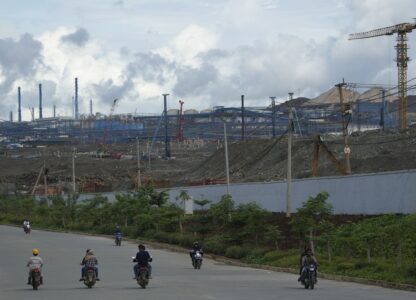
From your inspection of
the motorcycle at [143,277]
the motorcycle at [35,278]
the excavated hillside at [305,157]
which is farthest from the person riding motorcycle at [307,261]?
the excavated hillside at [305,157]

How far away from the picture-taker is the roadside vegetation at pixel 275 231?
29969mm

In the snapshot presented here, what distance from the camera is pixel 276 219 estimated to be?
1965 inches

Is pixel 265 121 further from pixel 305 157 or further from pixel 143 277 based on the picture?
pixel 143 277

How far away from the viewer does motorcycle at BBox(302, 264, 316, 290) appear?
83.3 feet

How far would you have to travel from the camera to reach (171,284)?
89.2 feet

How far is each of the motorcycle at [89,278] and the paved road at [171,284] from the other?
229mm

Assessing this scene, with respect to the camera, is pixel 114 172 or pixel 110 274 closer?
pixel 110 274

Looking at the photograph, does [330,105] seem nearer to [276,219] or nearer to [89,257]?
[276,219]

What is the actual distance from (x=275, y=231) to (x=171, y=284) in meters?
13.6

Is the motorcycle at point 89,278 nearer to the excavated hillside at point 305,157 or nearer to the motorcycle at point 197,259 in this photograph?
the motorcycle at point 197,259

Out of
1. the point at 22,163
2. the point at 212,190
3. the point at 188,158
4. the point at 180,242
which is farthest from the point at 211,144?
the point at 180,242

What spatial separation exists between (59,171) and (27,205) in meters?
41.1

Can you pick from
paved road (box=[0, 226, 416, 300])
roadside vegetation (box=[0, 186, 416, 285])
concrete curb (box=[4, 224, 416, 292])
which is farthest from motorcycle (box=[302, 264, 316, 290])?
roadside vegetation (box=[0, 186, 416, 285])

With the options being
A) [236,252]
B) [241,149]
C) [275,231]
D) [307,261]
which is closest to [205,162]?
[241,149]
